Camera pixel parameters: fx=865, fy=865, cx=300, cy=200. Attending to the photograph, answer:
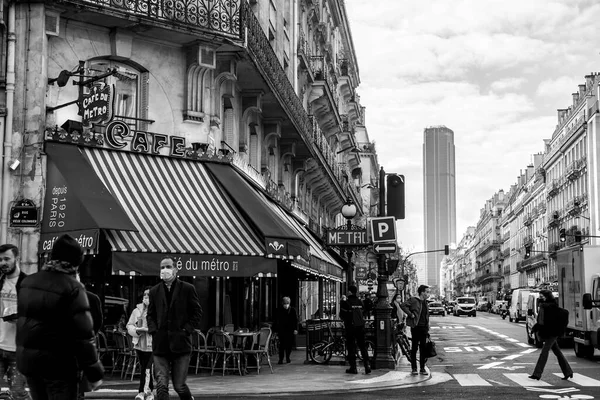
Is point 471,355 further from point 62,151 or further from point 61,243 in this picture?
point 61,243

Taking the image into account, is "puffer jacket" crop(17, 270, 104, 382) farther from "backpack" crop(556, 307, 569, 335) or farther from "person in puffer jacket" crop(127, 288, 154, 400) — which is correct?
"backpack" crop(556, 307, 569, 335)

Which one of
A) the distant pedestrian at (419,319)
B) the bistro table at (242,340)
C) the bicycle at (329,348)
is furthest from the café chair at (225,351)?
the distant pedestrian at (419,319)

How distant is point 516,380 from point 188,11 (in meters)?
9.86

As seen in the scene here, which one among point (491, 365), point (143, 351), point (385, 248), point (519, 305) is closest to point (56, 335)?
point (143, 351)

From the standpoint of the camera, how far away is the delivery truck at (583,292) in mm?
20328

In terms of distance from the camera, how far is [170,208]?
16719mm

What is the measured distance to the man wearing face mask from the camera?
943cm

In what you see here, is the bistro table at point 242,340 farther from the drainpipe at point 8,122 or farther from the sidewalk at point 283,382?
the drainpipe at point 8,122

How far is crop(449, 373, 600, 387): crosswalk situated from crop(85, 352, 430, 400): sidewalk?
33.2 inches

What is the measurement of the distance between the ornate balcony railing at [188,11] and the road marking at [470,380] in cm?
846

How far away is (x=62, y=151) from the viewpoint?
16.1 meters

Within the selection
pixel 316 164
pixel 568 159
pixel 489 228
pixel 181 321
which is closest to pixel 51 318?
pixel 181 321

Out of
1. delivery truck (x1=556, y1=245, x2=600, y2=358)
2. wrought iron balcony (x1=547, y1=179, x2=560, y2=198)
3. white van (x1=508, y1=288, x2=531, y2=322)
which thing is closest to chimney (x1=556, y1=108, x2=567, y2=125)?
wrought iron balcony (x1=547, y1=179, x2=560, y2=198)

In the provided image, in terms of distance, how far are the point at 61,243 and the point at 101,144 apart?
1079cm
